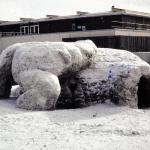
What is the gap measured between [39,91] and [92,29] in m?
25.5

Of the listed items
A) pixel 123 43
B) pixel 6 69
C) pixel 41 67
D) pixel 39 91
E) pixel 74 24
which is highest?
pixel 41 67

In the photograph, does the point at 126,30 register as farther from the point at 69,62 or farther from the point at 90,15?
the point at 69,62

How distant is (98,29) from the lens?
114 ft

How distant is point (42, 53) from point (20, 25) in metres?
30.8

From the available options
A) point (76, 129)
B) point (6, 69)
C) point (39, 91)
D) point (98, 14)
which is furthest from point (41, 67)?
point (98, 14)

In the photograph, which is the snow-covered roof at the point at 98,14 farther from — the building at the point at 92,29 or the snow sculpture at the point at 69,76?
the snow sculpture at the point at 69,76

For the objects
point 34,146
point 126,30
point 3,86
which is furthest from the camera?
point 126,30

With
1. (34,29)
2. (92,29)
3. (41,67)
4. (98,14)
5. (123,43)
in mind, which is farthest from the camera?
(34,29)

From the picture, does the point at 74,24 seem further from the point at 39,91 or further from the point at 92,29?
the point at 39,91

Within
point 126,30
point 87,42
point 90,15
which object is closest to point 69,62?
point 87,42

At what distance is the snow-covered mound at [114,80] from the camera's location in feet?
35.3

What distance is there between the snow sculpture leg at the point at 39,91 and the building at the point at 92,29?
19.8 metres

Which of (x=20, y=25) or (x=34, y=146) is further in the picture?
(x=20, y=25)

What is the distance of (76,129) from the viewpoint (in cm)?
849
